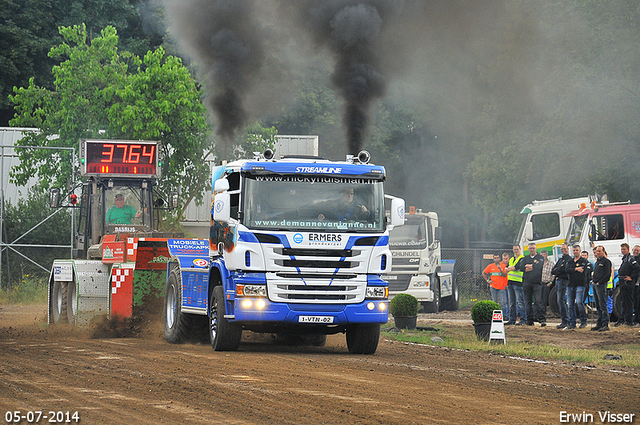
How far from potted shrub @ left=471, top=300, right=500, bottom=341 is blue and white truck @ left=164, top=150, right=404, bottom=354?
4234 millimetres

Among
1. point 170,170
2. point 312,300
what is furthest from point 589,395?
point 170,170

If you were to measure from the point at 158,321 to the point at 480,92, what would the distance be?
23.7 m

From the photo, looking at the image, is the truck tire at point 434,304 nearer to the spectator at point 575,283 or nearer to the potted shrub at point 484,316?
the spectator at point 575,283

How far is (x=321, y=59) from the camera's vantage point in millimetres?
24031

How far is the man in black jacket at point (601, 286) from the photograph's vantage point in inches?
810

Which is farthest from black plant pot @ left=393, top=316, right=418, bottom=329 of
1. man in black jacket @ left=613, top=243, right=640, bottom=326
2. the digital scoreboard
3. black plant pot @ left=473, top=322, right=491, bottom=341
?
the digital scoreboard

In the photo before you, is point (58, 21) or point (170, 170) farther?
point (58, 21)

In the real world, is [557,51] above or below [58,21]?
below

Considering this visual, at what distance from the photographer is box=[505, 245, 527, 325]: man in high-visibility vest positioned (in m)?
22.7

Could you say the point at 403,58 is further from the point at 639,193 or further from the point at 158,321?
the point at 639,193

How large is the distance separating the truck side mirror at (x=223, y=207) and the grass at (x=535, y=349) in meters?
5.42

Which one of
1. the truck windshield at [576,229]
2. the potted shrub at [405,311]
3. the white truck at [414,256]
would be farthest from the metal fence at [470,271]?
the potted shrub at [405,311]

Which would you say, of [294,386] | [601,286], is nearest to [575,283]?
[601,286]

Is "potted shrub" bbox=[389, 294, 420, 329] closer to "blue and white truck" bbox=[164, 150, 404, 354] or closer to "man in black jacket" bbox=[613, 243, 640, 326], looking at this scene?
"man in black jacket" bbox=[613, 243, 640, 326]
